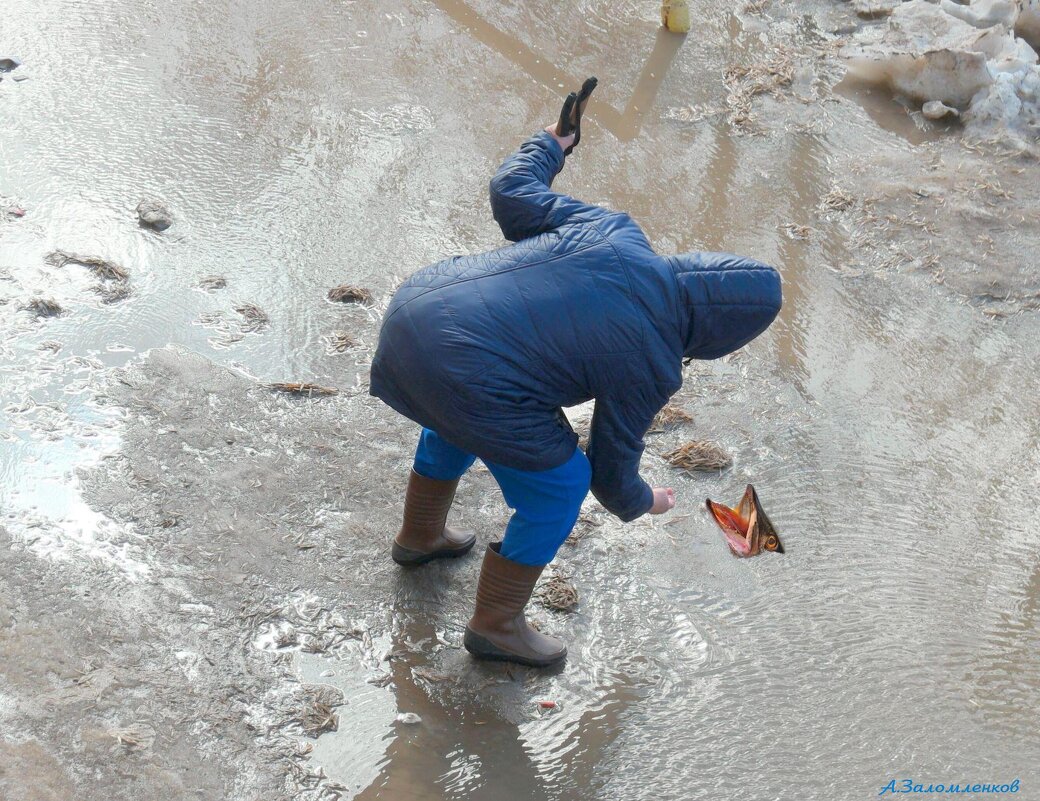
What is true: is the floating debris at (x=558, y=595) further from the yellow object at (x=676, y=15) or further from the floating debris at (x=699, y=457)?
the yellow object at (x=676, y=15)

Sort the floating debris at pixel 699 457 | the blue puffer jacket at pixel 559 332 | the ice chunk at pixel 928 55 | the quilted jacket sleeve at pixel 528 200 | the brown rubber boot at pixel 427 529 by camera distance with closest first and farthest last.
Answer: the blue puffer jacket at pixel 559 332 < the quilted jacket sleeve at pixel 528 200 < the brown rubber boot at pixel 427 529 < the floating debris at pixel 699 457 < the ice chunk at pixel 928 55

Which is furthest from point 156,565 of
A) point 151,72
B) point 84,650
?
point 151,72

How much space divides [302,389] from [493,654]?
4.69ft

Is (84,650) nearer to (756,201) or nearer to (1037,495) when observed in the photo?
(1037,495)

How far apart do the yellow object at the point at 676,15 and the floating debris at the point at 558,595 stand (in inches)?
186

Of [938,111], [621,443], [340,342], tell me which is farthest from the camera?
[938,111]

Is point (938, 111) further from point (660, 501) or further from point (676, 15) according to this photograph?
point (660, 501)

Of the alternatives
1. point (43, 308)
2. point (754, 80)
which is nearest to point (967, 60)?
point (754, 80)

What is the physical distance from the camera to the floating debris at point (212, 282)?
440 centimetres

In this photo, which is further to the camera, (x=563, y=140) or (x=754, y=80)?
(x=754, y=80)

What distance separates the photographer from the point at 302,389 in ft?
13.2

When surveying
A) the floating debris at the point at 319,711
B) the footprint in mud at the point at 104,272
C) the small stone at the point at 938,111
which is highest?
the small stone at the point at 938,111

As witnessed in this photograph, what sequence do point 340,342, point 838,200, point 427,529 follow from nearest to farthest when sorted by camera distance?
point 427,529
point 340,342
point 838,200

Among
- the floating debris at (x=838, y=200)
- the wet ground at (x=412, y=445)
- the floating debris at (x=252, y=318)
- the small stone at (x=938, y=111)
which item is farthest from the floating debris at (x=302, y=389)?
the small stone at (x=938, y=111)
